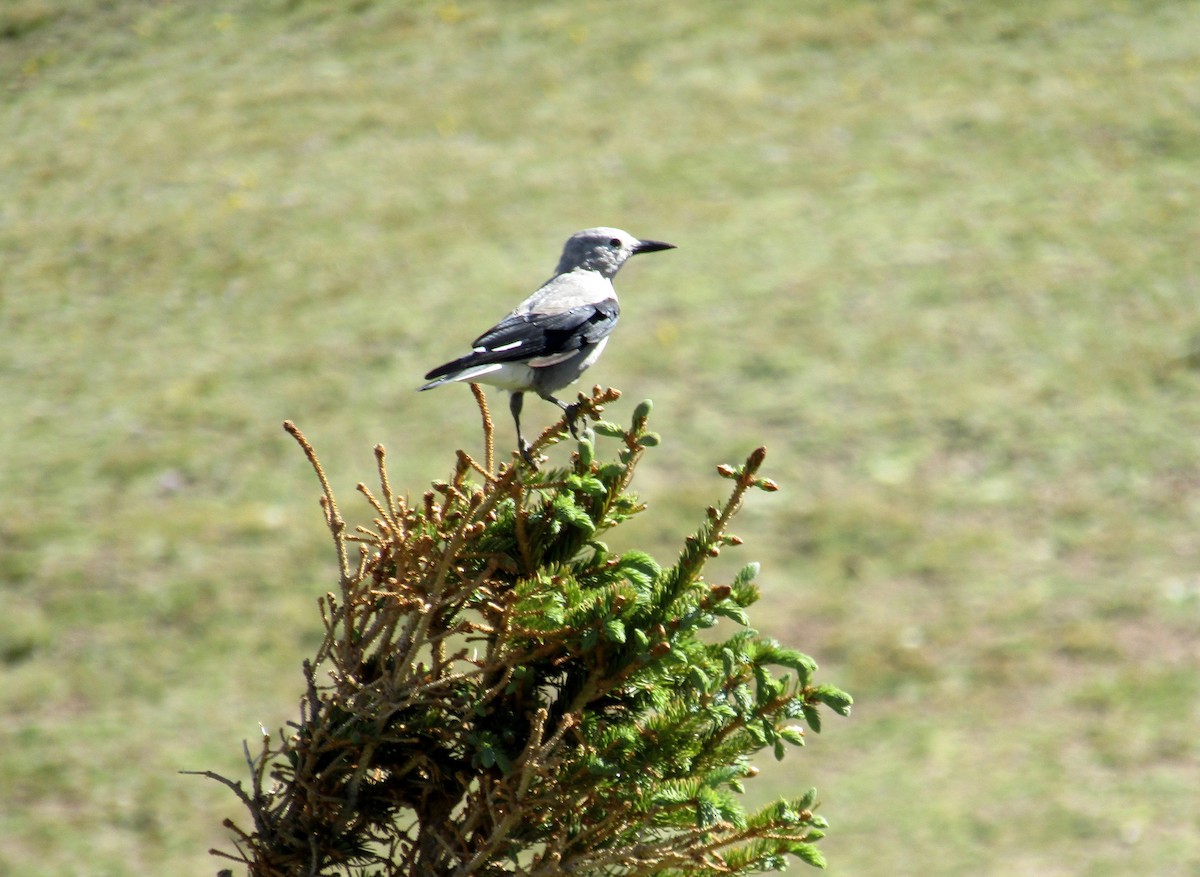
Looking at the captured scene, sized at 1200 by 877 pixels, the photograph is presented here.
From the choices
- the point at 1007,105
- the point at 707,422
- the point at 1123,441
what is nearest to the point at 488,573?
the point at 707,422

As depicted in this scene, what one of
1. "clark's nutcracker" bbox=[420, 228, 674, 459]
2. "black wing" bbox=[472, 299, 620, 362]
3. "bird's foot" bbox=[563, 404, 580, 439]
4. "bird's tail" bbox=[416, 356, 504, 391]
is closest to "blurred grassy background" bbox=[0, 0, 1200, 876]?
"clark's nutcracker" bbox=[420, 228, 674, 459]

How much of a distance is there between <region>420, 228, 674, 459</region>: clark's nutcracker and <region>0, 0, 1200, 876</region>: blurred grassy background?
581 centimetres

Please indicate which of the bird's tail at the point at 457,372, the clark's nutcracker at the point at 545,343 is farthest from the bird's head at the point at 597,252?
the bird's tail at the point at 457,372

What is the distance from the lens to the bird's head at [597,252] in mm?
5297

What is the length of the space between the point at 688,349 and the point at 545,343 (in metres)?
9.89

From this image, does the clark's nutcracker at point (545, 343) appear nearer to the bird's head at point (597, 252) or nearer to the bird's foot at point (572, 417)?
the bird's foot at point (572, 417)

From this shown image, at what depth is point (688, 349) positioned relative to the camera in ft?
46.1

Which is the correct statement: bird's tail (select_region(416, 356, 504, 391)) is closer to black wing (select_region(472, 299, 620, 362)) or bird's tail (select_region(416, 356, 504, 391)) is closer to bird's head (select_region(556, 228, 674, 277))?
black wing (select_region(472, 299, 620, 362))

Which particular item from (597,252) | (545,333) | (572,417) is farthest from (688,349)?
(572,417)

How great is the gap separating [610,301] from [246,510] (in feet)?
26.6

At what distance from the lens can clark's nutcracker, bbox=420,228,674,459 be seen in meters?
3.98

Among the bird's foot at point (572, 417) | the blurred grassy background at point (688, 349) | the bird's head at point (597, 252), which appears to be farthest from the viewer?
the blurred grassy background at point (688, 349)

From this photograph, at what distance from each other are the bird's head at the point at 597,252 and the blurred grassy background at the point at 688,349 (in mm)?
5439

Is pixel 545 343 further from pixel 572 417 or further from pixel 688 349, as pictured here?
pixel 688 349
